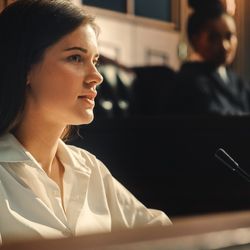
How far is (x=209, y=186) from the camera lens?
5.63 ft

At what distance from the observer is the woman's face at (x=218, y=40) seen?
2391 millimetres

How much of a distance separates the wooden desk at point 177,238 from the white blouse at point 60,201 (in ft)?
1.46

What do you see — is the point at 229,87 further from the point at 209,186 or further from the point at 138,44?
the point at 138,44

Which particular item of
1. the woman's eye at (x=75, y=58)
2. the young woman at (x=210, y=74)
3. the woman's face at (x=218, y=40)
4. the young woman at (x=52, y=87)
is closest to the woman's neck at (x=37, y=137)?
the young woman at (x=52, y=87)

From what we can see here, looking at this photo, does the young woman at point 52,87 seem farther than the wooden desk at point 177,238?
Yes

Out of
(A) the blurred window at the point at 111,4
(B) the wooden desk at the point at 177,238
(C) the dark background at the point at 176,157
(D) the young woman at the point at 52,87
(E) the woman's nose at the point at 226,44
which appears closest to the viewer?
(B) the wooden desk at the point at 177,238

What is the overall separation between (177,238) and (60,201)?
0.56 m

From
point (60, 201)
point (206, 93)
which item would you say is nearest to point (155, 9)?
point (206, 93)

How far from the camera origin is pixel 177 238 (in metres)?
0.45

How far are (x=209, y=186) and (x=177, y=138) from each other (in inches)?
6.5

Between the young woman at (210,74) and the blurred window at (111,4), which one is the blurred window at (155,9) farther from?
the young woman at (210,74)

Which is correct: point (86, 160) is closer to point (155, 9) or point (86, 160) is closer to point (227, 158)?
point (227, 158)

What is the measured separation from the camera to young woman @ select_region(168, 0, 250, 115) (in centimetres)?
214

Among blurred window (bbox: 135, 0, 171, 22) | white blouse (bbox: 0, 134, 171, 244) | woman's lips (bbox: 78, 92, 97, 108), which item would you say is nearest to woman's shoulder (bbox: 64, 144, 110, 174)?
white blouse (bbox: 0, 134, 171, 244)
